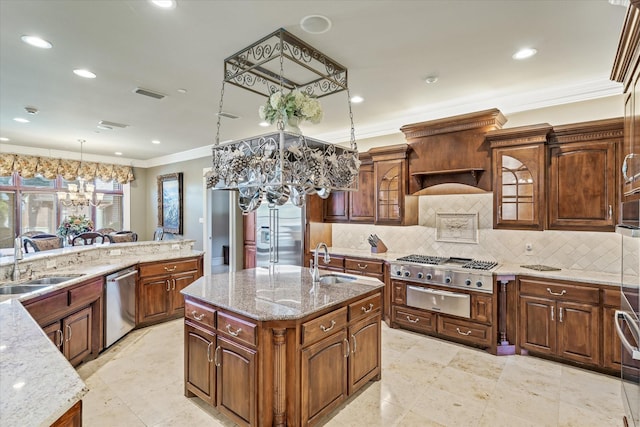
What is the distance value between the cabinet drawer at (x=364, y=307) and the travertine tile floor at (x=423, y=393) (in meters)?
0.68

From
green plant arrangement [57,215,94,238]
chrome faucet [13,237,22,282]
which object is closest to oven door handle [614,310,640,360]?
chrome faucet [13,237,22,282]

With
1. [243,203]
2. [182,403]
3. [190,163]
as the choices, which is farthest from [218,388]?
[190,163]

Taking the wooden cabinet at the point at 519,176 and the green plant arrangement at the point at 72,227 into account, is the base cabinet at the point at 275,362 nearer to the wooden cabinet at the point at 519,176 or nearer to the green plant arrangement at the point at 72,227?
the wooden cabinet at the point at 519,176

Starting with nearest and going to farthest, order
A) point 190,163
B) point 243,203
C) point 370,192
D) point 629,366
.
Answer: point 629,366, point 243,203, point 370,192, point 190,163

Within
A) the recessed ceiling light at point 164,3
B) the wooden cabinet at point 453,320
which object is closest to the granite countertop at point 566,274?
the wooden cabinet at point 453,320

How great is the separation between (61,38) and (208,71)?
3.64 feet

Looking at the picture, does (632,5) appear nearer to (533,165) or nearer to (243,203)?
(533,165)

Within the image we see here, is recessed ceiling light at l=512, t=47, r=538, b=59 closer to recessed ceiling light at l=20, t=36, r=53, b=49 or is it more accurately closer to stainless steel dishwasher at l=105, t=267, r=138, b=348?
recessed ceiling light at l=20, t=36, r=53, b=49

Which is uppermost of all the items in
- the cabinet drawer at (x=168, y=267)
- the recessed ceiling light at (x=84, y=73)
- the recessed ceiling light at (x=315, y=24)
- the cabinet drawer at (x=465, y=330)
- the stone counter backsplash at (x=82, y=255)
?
the recessed ceiling light at (x=84, y=73)

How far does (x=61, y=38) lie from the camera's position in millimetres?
2484

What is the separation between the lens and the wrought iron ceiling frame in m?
2.46

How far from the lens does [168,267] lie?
424 centimetres

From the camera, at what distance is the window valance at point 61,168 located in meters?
6.35

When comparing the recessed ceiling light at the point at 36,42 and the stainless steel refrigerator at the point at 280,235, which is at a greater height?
the recessed ceiling light at the point at 36,42
